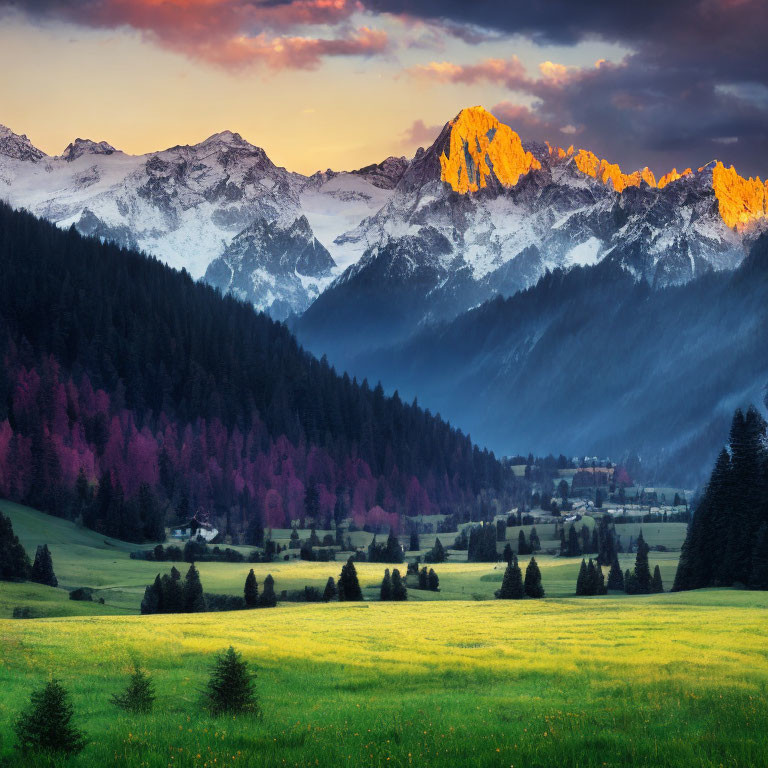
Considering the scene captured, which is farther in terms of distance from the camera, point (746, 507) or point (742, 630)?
point (746, 507)

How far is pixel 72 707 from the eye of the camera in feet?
111

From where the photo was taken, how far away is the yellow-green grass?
28094mm

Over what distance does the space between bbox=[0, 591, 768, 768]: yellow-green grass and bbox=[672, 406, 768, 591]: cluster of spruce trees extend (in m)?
35.7

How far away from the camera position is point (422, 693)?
1617 inches

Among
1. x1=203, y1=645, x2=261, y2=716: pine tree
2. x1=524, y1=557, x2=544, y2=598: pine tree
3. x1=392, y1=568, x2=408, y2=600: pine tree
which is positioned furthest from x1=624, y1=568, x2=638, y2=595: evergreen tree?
x1=203, y1=645, x2=261, y2=716: pine tree

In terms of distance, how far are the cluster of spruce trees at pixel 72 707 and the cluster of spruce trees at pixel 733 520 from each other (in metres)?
76.3

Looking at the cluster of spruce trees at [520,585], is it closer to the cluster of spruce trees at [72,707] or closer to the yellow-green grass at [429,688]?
the yellow-green grass at [429,688]

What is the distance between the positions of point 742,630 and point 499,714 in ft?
86.6

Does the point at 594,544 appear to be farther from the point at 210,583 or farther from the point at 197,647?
the point at 197,647

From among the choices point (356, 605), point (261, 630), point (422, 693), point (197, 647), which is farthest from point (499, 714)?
point (356, 605)

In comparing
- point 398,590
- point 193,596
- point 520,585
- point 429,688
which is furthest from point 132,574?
point 429,688

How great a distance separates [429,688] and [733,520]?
74.9 metres

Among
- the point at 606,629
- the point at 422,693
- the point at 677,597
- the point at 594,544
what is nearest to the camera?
the point at 422,693

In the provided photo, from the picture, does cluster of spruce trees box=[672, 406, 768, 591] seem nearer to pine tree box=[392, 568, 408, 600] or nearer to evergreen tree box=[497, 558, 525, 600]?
evergreen tree box=[497, 558, 525, 600]
